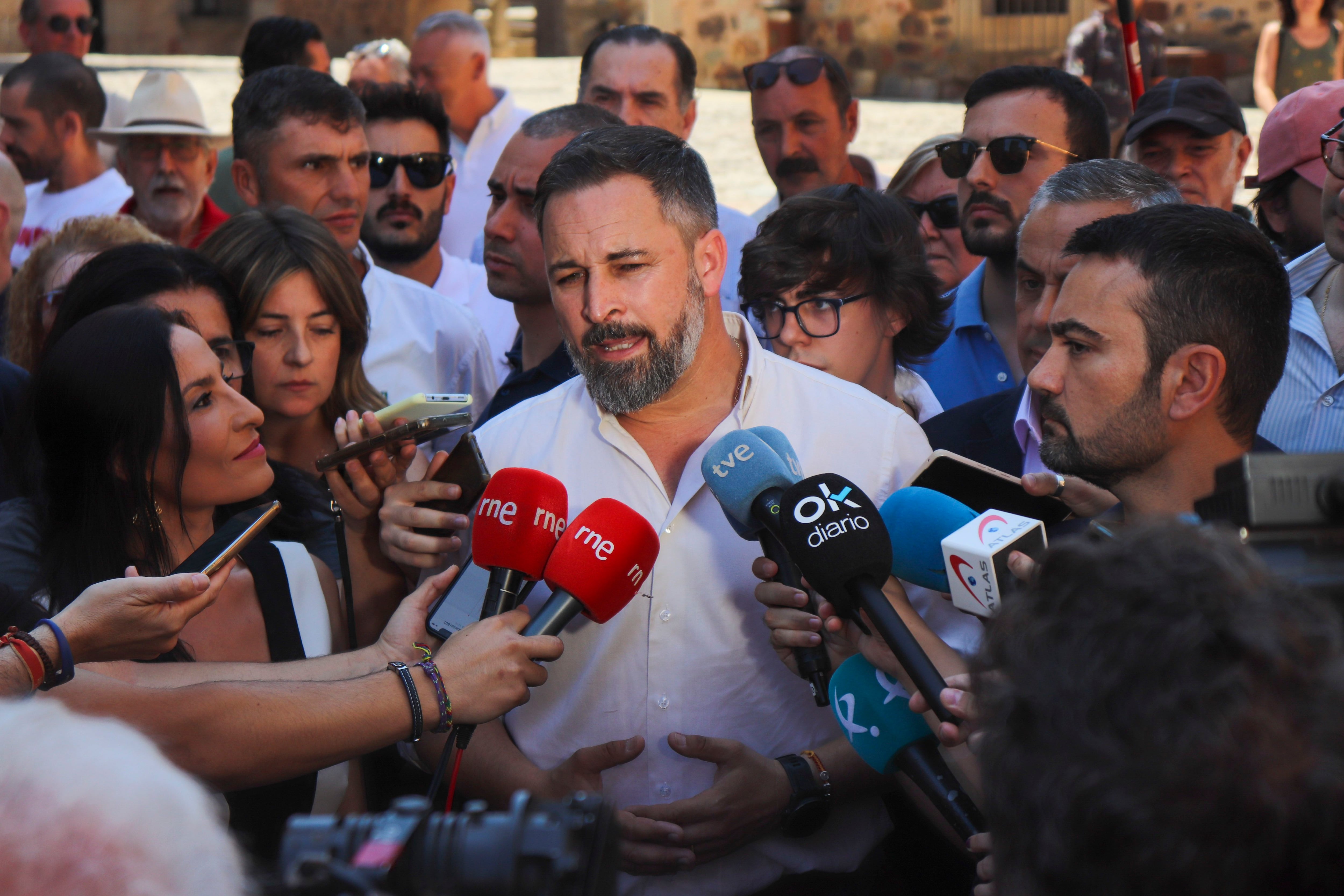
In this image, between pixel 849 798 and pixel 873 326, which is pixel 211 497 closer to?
pixel 849 798

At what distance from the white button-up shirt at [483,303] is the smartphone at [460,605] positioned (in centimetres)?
224

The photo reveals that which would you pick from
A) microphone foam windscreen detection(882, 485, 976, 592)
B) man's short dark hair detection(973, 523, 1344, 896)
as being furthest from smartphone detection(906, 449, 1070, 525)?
man's short dark hair detection(973, 523, 1344, 896)

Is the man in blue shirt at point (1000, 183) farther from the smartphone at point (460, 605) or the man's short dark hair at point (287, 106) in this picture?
the man's short dark hair at point (287, 106)

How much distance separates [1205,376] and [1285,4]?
23.3ft

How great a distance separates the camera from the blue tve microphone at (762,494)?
93.0 inches

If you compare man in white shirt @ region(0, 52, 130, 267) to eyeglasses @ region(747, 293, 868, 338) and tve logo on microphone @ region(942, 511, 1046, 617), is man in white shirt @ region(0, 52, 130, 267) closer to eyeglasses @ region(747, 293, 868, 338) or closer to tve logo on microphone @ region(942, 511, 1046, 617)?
eyeglasses @ region(747, 293, 868, 338)

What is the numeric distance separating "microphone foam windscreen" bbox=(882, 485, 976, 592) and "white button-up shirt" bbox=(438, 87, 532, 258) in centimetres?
448

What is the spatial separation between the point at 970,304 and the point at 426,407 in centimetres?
229

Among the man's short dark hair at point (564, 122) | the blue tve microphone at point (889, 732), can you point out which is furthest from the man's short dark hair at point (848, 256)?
the blue tve microphone at point (889, 732)

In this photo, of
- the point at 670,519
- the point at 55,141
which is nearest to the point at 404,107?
the point at 55,141

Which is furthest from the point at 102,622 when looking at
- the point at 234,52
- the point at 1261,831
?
the point at 234,52

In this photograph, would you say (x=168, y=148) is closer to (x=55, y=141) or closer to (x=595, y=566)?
(x=55, y=141)

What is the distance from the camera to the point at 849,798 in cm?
274

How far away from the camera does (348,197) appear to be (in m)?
4.98
